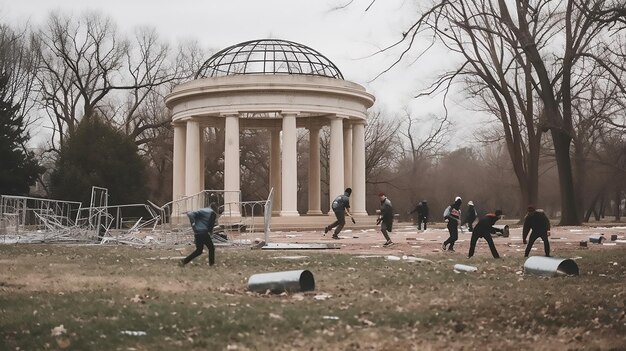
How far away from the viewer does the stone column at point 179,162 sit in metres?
47.0

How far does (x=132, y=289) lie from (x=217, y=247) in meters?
11.4

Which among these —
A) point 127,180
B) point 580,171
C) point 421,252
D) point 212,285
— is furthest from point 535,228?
point 580,171

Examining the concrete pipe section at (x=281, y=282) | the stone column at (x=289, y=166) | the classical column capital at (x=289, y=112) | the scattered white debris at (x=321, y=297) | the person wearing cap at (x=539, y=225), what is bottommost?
the scattered white debris at (x=321, y=297)

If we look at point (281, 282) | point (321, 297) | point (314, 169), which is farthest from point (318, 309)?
point (314, 169)

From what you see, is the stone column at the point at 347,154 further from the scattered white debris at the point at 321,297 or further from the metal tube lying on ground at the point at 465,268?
the scattered white debris at the point at 321,297

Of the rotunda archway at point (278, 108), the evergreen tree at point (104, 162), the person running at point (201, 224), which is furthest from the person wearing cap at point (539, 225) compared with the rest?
the evergreen tree at point (104, 162)

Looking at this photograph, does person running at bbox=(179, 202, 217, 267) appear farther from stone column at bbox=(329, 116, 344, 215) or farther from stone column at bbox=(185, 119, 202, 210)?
stone column at bbox=(185, 119, 202, 210)

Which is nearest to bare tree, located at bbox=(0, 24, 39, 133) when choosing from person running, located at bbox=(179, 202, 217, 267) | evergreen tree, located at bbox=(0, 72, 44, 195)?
evergreen tree, located at bbox=(0, 72, 44, 195)

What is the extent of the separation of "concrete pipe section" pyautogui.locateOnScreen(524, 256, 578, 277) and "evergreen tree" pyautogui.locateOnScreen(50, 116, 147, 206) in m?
40.2

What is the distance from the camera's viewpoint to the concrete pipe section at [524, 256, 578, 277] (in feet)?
50.4

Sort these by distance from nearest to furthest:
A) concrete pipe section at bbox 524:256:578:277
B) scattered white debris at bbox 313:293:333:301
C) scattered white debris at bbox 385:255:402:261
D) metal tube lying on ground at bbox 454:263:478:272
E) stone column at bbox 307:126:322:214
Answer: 1. scattered white debris at bbox 313:293:333:301
2. concrete pipe section at bbox 524:256:578:277
3. metal tube lying on ground at bbox 454:263:478:272
4. scattered white debris at bbox 385:255:402:261
5. stone column at bbox 307:126:322:214

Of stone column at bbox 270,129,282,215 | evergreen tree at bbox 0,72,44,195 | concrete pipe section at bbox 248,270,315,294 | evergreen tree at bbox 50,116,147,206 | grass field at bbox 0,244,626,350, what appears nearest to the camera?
grass field at bbox 0,244,626,350

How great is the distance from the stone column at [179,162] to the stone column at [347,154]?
396 inches

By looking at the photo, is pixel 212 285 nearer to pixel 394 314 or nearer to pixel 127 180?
pixel 394 314
